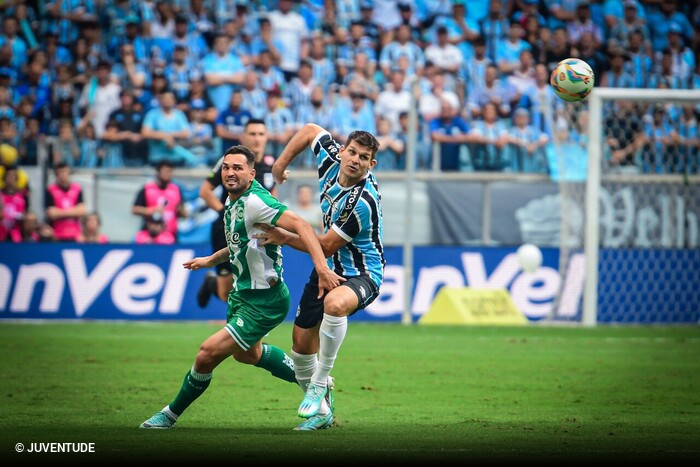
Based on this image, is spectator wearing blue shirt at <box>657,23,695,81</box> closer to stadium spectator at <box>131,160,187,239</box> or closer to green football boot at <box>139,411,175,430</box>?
stadium spectator at <box>131,160,187,239</box>

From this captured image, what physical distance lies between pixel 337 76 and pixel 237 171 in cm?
1328

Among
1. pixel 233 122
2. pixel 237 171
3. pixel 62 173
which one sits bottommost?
pixel 62 173

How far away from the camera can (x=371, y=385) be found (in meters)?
10.8

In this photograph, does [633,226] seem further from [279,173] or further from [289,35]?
[279,173]

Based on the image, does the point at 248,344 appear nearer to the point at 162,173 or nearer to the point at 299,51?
the point at 162,173

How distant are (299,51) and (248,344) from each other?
14307 mm

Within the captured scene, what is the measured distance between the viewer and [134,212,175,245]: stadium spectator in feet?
58.2

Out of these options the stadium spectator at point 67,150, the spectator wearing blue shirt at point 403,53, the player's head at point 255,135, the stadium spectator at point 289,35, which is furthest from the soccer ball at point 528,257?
the stadium spectator at point 67,150

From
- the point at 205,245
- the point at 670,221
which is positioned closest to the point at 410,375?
the point at 205,245

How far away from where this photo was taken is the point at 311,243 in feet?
25.4

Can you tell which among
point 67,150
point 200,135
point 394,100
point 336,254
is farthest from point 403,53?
point 336,254

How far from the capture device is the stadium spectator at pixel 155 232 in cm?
1775

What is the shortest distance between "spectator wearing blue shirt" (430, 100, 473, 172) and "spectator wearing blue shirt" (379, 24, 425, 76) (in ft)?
5.32

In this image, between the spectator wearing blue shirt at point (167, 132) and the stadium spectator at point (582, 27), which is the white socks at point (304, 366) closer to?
the spectator wearing blue shirt at point (167, 132)
